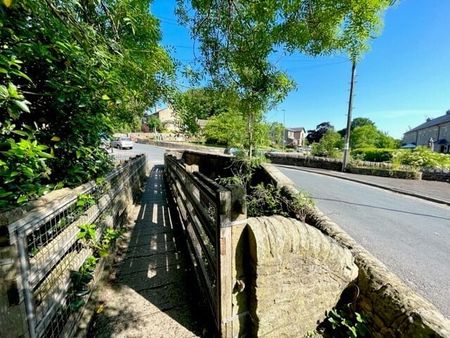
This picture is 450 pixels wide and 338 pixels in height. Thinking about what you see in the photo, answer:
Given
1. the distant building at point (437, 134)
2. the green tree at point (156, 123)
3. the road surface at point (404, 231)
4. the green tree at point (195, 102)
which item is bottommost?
the road surface at point (404, 231)

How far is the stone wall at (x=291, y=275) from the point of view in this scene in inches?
76.1

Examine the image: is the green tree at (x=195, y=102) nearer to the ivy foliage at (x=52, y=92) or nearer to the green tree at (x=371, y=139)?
the ivy foliage at (x=52, y=92)

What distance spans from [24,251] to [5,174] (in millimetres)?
534

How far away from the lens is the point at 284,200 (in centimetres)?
410

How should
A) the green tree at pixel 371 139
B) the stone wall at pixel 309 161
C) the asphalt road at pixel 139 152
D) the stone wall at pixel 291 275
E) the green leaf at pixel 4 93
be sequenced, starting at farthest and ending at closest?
the green tree at pixel 371 139
the asphalt road at pixel 139 152
the stone wall at pixel 309 161
the stone wall at pixel 291 275
the green leaf at pixel 4 93

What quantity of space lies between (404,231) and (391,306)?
13.0ft

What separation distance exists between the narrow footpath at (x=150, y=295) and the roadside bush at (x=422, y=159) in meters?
14.6

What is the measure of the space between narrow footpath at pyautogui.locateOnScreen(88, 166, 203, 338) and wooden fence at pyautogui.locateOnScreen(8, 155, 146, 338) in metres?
0.43

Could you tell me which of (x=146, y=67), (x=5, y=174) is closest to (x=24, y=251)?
(x=5, y=174)

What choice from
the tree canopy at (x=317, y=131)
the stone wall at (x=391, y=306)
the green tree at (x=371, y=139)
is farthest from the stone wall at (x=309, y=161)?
the tree canopy at (x=317, y=131)

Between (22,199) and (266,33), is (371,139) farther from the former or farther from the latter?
(22,199)

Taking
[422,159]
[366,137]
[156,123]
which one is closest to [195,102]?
[156,123]

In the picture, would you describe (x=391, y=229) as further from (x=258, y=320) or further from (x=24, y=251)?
(x=24, y=251)

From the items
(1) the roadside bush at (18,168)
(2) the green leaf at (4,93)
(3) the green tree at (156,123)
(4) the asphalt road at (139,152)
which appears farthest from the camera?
(4) the asphalt road at (139,152)
